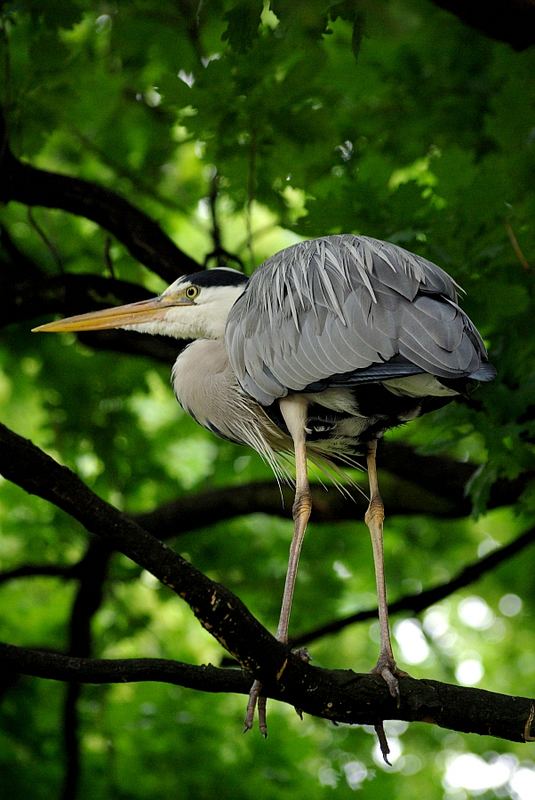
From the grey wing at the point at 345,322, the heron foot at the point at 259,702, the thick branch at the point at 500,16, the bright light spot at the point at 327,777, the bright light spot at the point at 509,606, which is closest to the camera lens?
the heron foot at the point at 259,702

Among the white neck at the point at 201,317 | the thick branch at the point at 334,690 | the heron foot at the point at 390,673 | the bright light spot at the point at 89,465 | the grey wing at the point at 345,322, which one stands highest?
the grey wing at the point at 345,322

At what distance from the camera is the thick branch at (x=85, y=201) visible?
4.20 m

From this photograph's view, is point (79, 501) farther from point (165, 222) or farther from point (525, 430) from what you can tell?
point (165, 222)

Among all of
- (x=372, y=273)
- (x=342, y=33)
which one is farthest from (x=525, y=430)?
(x=342, y=33)

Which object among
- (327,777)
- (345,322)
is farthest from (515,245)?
(327,777)

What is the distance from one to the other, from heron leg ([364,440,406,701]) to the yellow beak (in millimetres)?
1037

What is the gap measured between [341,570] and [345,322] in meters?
3.36

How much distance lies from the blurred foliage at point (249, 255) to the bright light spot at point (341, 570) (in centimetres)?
3

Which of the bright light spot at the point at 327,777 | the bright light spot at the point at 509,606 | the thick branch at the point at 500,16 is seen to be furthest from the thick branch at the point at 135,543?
the bright light spot at the point at 509,606

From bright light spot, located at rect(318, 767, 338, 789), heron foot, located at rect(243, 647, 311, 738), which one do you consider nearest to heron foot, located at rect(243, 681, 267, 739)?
heron foot, located at rect(243, 647, 311, 738)

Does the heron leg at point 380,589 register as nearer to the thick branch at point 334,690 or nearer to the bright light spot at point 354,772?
the thick branch at point 334,690

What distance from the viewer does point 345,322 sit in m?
3.14

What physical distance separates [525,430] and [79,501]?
1809 mm

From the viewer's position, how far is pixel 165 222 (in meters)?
6.75
